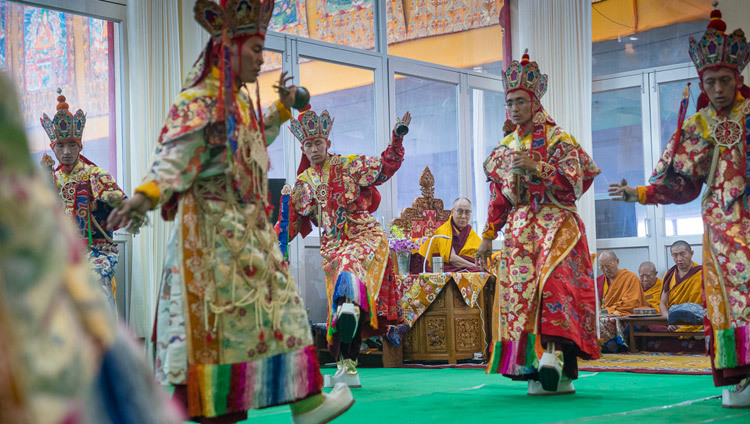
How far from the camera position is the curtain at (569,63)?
10.5 meters

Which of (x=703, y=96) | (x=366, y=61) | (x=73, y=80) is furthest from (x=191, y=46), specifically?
(x=703, y=96)

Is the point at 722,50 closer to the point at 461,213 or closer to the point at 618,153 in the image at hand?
the point at 461,213

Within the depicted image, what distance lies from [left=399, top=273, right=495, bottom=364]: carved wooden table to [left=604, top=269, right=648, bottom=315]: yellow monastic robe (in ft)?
7.97

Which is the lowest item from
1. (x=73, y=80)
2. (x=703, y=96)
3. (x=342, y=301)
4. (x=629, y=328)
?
(x=629, y=328)

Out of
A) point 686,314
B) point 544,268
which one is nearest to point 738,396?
point 544,268

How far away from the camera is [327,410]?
2891 mm

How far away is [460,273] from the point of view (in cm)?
773

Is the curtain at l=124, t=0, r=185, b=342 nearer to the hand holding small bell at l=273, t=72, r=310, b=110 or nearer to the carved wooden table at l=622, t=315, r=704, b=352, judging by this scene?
the carved wooden table at l=622, t=315, r=704, b=352

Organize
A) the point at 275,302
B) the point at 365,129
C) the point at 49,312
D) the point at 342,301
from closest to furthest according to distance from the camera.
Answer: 1. the point at 49,312
2. the point at 275,302
3. the point at 342,301
4. the point at 365,129

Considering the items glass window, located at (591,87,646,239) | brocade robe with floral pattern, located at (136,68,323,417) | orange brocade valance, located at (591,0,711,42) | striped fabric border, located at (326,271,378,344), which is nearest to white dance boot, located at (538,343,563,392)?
striped fabric border, located at (326,271,378,344)

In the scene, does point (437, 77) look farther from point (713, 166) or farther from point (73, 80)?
point (713, 166)

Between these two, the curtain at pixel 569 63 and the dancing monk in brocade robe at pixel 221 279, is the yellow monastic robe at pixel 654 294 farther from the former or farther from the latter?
the dancing monk in brocade robe at pixel 221 279

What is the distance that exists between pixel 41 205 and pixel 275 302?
2161mm

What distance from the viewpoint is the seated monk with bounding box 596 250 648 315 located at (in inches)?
376
